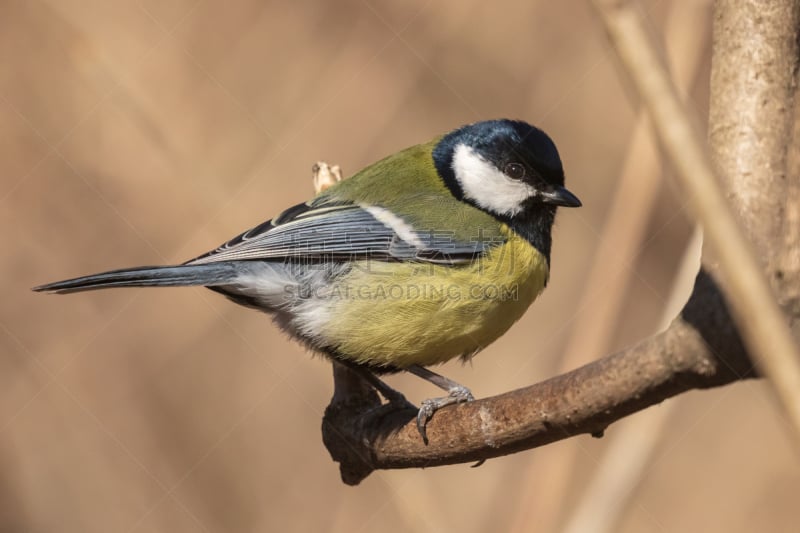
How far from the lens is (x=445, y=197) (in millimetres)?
2773

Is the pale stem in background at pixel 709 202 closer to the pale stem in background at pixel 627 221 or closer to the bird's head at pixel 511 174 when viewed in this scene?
the pale stem in background at pixel 627 221

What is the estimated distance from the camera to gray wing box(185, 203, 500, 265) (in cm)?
249

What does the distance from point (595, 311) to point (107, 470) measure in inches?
85.8

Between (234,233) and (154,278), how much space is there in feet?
3.74

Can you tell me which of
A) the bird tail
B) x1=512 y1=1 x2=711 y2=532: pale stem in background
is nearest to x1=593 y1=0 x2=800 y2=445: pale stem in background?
x1=512 y1=1 x2=711 y2=532: pale stem in background

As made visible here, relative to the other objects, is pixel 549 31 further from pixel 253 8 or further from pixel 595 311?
pixel 595 311

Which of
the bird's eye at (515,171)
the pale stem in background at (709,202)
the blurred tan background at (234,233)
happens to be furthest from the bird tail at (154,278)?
the pale stem in background at (709,202)

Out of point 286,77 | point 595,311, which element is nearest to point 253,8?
point 286,77

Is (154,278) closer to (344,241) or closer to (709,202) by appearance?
(344,241)

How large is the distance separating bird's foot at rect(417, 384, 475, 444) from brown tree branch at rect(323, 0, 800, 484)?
0.03 metres

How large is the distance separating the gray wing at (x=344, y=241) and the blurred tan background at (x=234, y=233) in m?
0.64

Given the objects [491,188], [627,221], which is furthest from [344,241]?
[627,221]

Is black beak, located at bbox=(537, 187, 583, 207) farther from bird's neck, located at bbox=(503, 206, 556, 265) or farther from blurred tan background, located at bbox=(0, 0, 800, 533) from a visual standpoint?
blurred tan background, located at bbox=(0, 0, 800, 533)

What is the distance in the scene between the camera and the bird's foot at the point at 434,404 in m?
2.03
